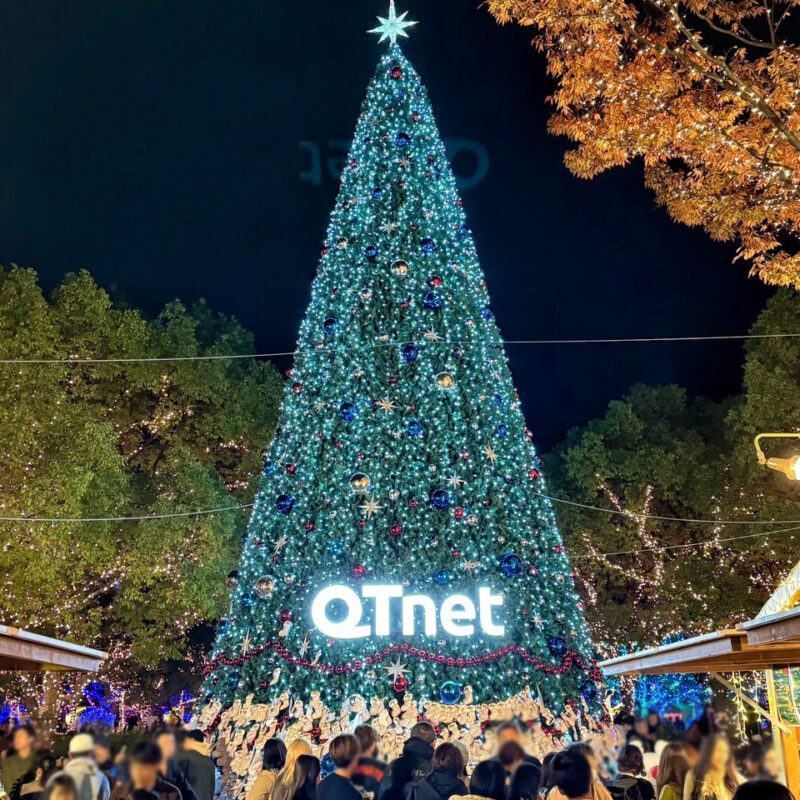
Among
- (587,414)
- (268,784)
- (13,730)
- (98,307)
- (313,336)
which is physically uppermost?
(587,414)

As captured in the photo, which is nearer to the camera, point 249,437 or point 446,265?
point 446,265

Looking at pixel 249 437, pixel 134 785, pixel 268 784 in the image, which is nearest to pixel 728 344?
pixel 249 437

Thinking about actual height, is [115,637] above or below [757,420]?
below

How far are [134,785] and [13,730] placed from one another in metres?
1.47

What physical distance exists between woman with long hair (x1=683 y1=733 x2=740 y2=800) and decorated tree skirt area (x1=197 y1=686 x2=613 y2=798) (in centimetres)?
523

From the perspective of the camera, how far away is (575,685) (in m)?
10.3

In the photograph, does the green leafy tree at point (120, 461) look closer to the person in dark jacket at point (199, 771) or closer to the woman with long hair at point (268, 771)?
the person in dark jacket at point (199, 771)

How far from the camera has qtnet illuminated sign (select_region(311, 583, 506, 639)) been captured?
9.91 metres

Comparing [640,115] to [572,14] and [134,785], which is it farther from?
[134,785]

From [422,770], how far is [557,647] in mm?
5550

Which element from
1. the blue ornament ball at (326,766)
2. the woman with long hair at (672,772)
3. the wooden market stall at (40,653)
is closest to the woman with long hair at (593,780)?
the woman with long hair at (672,772)

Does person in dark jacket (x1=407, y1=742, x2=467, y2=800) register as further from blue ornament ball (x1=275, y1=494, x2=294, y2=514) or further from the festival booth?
blue ornament ball (x1=275, y1=494, x2=294, y2=514)

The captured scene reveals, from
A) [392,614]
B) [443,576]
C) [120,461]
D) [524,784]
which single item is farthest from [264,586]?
[120,461]

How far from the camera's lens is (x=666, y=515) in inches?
966
